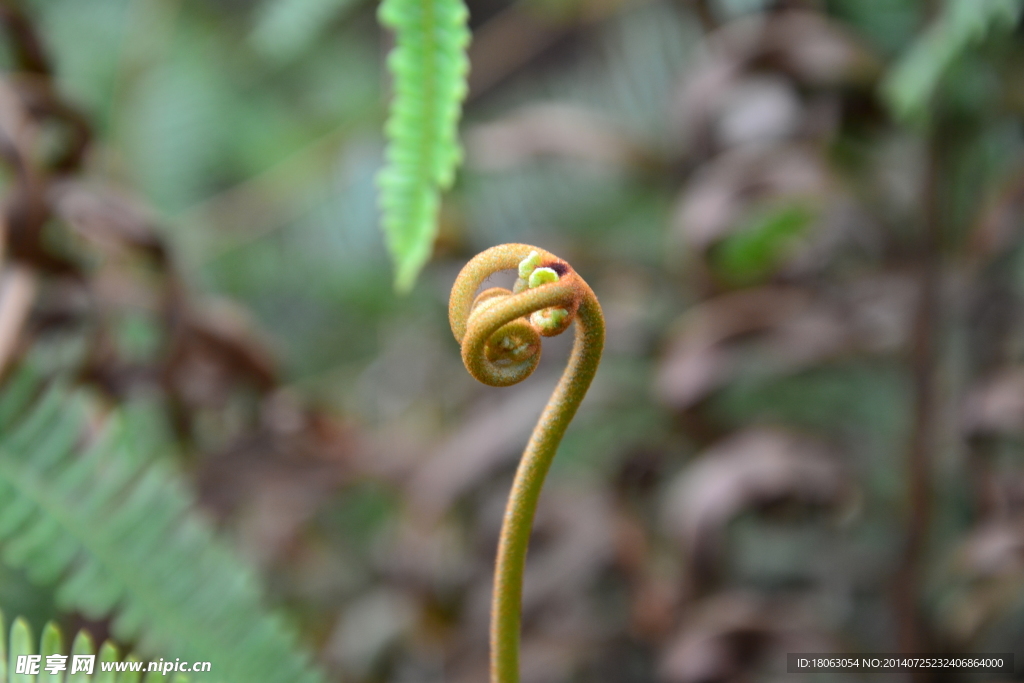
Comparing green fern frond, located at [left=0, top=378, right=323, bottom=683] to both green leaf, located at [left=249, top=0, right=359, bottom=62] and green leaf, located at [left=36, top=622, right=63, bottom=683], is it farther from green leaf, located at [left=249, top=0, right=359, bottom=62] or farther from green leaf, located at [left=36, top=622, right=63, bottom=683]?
green leaf, located at [left=249, top=0, right=359, bottom=62]

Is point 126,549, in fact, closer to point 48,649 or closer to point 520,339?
point 48,649

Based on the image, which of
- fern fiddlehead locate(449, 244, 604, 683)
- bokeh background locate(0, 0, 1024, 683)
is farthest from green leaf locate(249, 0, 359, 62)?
fern fiddlehead locate(449, 244, 604, 683)

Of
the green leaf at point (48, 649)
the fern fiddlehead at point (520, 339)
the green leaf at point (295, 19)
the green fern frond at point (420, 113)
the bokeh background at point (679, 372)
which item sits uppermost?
the green leaf at point (295, 19)

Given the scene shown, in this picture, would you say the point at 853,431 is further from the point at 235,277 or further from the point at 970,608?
the point at 235,277

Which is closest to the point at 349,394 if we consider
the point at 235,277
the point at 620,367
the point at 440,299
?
the point at 235,277

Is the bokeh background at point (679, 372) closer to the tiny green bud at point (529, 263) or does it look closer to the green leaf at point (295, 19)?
the green leaf at point (295, 19)

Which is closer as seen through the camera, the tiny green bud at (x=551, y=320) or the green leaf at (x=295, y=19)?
the tiny green bud at (x=551, y=320)

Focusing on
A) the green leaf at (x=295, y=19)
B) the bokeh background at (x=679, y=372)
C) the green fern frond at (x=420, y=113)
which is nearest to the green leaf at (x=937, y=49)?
the bokeh background at (x=679, y=372)

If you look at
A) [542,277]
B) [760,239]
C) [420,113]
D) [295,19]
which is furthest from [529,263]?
[295,19]
